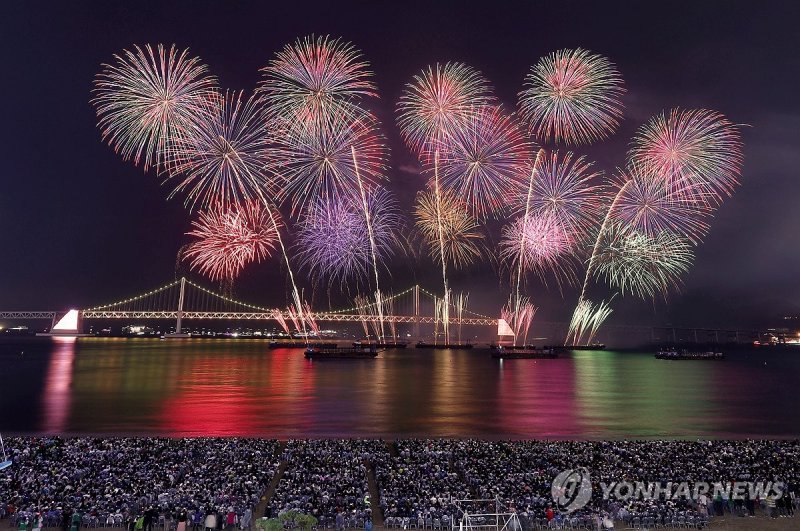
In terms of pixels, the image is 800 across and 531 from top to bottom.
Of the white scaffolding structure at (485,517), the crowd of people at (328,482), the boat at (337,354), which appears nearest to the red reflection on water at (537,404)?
the crowd of people at (328,482)

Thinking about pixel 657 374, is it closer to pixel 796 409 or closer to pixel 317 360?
pixel 796 409

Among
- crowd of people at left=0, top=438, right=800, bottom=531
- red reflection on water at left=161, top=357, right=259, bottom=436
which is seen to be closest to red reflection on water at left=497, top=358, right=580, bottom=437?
crowd of people at left=0, top=438, right=800, bottom=531

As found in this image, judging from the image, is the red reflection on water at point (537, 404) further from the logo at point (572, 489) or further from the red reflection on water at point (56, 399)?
the red reflection on water at point (56, 399)

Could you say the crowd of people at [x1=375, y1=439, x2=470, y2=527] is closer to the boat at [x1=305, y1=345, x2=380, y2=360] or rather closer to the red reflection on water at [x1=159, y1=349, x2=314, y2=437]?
the red reflection on water at [x1=159, y1=349, x2=314, y2=437]

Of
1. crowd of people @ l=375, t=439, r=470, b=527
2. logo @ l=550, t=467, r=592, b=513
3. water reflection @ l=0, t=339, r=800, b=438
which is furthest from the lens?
water reflection @ l=0, t=339, r=800, b=438

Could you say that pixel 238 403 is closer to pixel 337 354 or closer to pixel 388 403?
pixel 388 403

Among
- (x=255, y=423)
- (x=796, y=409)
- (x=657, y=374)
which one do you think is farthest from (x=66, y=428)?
(x=657, y=374)
